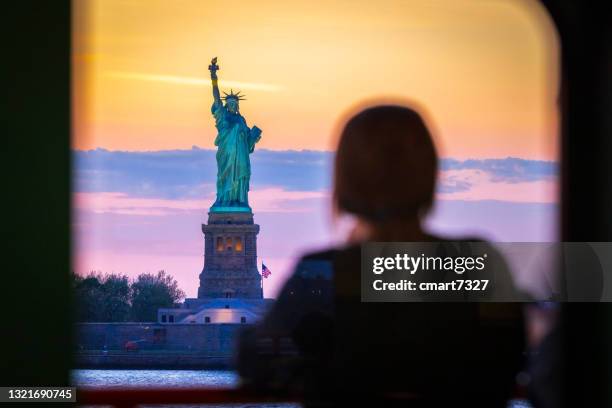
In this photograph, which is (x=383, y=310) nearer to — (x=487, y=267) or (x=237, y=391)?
(x=487, y=267)

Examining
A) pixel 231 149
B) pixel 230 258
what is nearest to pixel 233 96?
pixel 231 149

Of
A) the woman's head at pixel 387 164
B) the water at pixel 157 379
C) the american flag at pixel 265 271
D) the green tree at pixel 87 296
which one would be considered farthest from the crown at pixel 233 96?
the water at pixel 157 379

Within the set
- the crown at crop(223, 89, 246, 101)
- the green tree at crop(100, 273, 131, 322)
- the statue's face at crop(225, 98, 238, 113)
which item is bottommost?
the green tree at crop(100, 273, 131, 322)

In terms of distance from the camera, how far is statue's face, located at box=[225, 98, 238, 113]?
170 centimetres

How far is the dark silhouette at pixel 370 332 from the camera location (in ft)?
5.72

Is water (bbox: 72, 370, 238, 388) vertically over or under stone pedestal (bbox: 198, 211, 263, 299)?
under

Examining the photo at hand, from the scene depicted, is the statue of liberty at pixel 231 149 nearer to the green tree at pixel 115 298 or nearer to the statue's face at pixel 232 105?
the statue's face at pixel 232 105

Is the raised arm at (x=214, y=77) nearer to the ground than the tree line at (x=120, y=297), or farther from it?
farther from it

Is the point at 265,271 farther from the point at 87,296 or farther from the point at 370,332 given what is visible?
the point at 87,296

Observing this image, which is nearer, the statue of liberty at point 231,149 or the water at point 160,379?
the statue of liberty at point 231,149

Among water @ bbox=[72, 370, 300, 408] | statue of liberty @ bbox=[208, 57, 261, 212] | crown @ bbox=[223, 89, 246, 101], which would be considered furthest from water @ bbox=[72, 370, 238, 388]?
crown @ bbox=[223, 89, 246, 101]

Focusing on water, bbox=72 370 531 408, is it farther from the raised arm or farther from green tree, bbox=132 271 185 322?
the raised arm

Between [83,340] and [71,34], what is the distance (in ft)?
2.10

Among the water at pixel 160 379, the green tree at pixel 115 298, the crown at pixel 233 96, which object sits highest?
the crown at pixel 233 96
